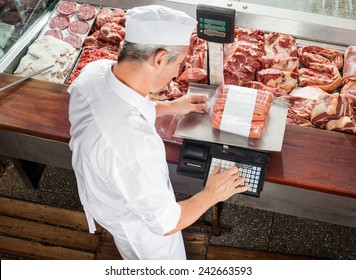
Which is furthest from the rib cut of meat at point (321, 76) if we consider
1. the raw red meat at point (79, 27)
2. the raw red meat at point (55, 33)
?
the raw red meat at point (55, 33)

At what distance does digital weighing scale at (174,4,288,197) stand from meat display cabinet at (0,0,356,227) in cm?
13

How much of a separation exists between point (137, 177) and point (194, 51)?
1.48 meters

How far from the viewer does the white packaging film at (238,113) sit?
7.27 feet

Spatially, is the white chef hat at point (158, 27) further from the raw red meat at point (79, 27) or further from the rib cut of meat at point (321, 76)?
the raw red meat at point (79, 27)

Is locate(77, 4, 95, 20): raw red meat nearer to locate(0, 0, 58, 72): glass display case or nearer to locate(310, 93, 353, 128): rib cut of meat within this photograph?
locate(0, 0, 58, 72): glass display case

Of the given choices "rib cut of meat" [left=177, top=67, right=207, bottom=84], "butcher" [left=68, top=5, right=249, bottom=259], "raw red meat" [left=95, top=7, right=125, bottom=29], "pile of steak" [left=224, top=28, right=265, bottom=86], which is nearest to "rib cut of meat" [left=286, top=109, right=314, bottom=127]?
"pile of steak" [left=224, top=28, right=265, bottom=86]

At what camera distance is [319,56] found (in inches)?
113

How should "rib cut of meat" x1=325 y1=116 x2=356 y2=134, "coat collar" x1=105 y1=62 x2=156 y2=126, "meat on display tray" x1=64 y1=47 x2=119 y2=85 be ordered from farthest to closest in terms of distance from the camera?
"meat on display tray" x1=64 y1=47 x2=119 y2=85 < "rib cut of meat" x1=325 y1=116 x2=356 y2=134 < "coat collar" x1=105 y1=62 x2=156 y2=126

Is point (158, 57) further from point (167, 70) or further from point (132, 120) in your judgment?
point (132, 120)

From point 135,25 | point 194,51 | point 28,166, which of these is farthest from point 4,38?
point 135,25

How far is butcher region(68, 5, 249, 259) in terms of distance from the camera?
5.69ft

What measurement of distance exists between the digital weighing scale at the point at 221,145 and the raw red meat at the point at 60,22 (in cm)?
135

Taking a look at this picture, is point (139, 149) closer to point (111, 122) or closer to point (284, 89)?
point (111, 122)

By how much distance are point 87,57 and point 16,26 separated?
0.55 metres
